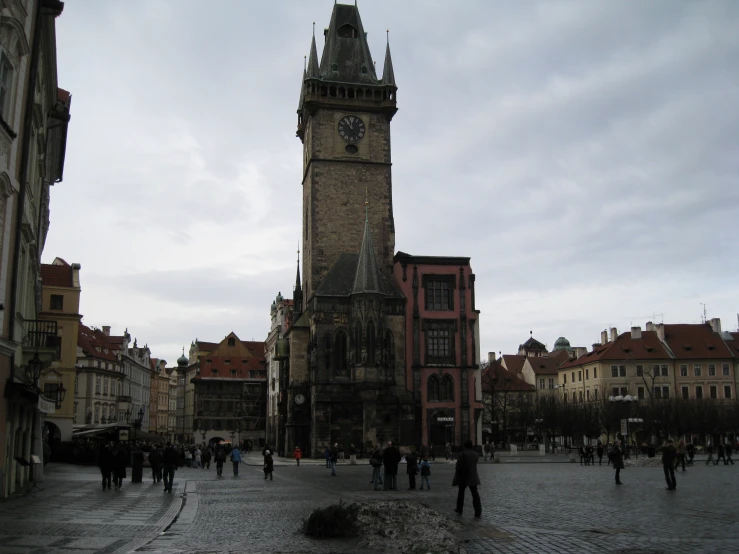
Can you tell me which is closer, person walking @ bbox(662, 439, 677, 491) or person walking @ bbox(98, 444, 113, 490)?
person walking @ bbox(662, 439, 677, 491)

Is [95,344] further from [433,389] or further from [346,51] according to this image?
[433,389]

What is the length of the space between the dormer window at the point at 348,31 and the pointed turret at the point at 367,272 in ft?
69.4

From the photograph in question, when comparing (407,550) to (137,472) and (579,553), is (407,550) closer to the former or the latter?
(579,553)

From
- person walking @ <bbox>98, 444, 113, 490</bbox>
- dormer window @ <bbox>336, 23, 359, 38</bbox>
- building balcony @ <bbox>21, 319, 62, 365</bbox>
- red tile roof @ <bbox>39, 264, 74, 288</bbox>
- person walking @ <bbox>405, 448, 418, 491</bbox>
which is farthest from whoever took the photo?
dormer window @ <bbox>336, 23, 359, 38</bbox>

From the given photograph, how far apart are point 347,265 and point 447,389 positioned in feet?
41.6

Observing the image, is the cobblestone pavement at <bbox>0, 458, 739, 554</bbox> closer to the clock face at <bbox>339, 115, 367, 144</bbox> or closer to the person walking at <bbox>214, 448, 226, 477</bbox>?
the person walking at <bbox>214, 448, 226, 477</bbox>

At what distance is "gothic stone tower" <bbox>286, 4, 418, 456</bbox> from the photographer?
2290 inches

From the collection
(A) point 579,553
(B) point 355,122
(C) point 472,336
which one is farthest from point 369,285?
(A) point 579,553

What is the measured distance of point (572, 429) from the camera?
8225cm

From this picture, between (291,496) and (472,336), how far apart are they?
39.7 meters

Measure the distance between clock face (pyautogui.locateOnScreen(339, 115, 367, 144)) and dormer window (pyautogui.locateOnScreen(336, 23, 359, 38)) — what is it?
9.09m

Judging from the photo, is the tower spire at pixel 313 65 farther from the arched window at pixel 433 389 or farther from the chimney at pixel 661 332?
the chimney at pixel 661 332

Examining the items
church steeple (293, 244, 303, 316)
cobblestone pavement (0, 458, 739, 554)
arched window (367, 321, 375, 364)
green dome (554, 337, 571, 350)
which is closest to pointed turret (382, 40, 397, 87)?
church steeple (293, 244, 303, 316)

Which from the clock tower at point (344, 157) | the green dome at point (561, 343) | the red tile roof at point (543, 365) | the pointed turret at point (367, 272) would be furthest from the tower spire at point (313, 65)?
the green dome at point (561, 343)
